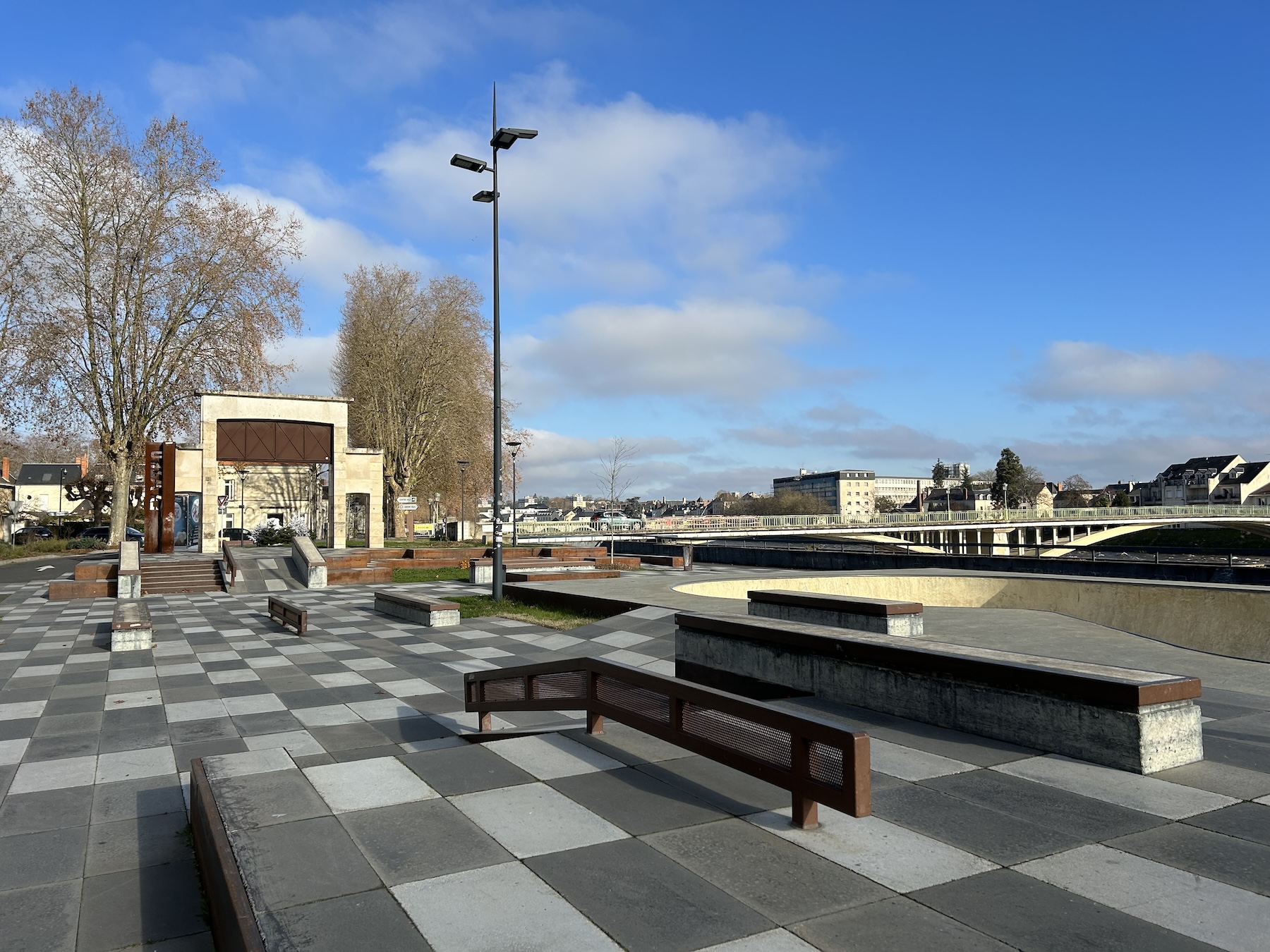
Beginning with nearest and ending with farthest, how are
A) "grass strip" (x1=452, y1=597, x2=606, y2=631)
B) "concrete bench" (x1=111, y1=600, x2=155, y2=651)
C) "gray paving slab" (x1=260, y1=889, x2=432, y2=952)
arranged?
"gray paving slab" (x1=260, y1=889, x2=432, y2=952) < "concrete bench" (x1=111, y1=600, x2=155, y2=651) < "grass strip" (x1=452, y1=597, x2=606, y2=631)

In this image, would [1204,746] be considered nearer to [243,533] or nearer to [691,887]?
[691,887]

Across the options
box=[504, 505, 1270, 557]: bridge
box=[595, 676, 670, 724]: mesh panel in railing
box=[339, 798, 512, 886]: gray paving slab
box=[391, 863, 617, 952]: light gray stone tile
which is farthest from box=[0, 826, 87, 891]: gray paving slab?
box=[504, 505, 1270, 557]: bridge

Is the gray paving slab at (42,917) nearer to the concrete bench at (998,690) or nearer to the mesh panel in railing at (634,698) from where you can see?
the mesh panel in railing at (634,698)

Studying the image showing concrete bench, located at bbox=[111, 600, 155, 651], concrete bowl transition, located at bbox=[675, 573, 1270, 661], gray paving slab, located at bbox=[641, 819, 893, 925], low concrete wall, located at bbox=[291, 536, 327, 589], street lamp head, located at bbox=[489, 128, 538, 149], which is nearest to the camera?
gray paving slab, located at bbox=[641, 819, 893, 925]

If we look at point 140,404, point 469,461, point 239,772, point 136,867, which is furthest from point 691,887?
point 469,461

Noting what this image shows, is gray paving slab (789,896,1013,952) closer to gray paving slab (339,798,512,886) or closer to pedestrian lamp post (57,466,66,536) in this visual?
gray paving slab (339,798,512,886)

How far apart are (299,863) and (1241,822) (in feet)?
15.3

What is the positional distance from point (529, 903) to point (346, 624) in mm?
13576

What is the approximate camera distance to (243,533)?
51031 mm

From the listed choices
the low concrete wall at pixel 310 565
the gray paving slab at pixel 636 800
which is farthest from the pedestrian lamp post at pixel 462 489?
the gray paving slab at pixel 636 800

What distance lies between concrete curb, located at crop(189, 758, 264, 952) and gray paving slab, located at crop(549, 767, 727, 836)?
68.7 inches

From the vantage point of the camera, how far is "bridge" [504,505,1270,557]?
61594 millimetres

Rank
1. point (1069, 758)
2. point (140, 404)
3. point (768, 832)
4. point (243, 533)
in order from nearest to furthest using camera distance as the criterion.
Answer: point (768, 832) < point (1069, 758) < point (140, 404) < point (243, 533)

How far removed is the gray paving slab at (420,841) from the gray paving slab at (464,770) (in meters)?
0.29
